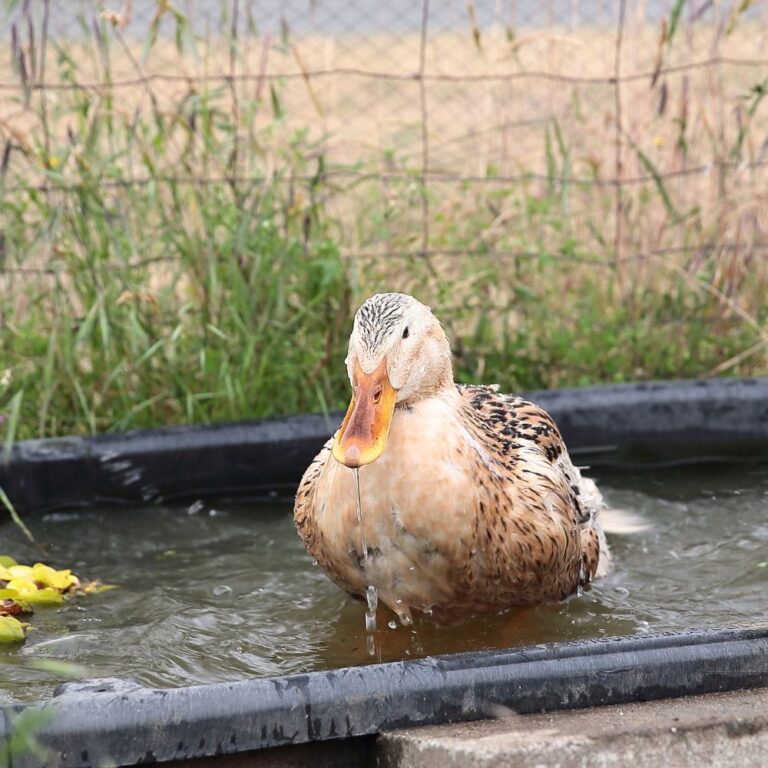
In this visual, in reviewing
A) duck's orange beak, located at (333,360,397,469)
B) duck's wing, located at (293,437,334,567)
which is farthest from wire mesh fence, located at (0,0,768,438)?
duck's orange beak, located at (333,360,397,469)

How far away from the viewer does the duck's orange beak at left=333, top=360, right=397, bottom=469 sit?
2.71m

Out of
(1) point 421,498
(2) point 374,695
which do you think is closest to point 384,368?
(1) point 421,498

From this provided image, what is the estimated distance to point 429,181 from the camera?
18.6 feet

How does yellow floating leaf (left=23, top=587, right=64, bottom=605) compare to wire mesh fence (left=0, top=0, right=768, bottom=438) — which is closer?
yellow floating leaf (left=23, top=587, right=64, bottom=605)

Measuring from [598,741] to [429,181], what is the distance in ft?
12.0

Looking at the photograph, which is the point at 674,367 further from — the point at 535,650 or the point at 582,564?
the point at 535,650

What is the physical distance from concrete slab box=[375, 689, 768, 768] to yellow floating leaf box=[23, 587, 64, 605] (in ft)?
4.96

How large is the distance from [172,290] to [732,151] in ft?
7.81

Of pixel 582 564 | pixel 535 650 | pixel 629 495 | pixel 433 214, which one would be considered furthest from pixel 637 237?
pixel 535 650

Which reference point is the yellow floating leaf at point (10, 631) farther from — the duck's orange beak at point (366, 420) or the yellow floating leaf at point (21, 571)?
the duck's orange beak at point (366, 420)

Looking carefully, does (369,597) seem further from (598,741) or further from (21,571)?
(21,571)

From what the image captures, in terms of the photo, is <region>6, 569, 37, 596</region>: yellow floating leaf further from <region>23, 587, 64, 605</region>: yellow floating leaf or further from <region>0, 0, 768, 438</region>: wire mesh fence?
<region>0, 0, 768, 438</region>: wire mesh fence

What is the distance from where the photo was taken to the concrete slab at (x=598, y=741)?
2.33 meters

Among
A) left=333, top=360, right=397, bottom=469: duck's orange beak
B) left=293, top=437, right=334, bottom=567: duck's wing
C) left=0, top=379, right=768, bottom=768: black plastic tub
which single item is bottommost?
left=0, top=379, right=768, bottom=768: black plastic tub
